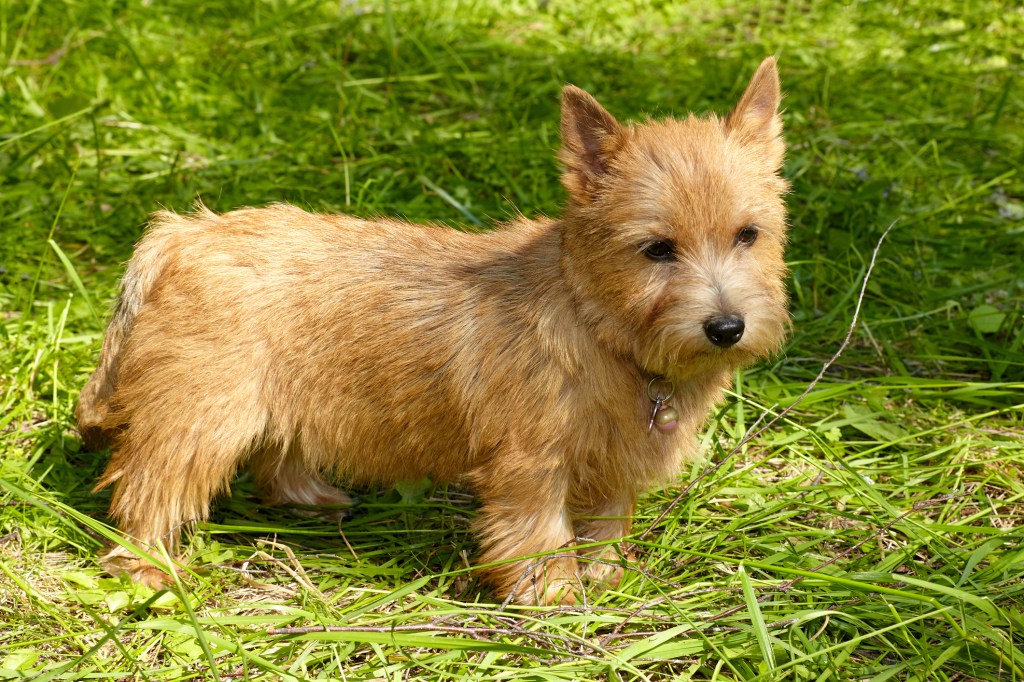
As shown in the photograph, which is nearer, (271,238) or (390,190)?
(271,238)

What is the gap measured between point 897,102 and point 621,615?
5217 millimetres

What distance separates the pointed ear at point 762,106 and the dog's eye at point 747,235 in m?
0.37

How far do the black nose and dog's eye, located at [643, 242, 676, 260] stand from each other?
0.29 m

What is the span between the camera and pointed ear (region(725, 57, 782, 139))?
11.9ft

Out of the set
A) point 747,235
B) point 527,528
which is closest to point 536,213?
point 747,235

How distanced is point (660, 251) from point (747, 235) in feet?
1.07

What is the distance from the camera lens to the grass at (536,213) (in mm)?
3408

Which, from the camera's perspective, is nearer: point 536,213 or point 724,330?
point 724,330

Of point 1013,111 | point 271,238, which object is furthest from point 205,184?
point 1013,111

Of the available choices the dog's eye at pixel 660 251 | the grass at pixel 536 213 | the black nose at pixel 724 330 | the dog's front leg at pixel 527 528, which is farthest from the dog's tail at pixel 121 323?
the black nose at pixel 724 330

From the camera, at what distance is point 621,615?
142 inches

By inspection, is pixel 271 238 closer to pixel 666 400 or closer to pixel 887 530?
pixel 666 400

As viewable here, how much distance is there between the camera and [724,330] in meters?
3.25

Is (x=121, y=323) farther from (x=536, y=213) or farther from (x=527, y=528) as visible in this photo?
(x=536, y=213)
